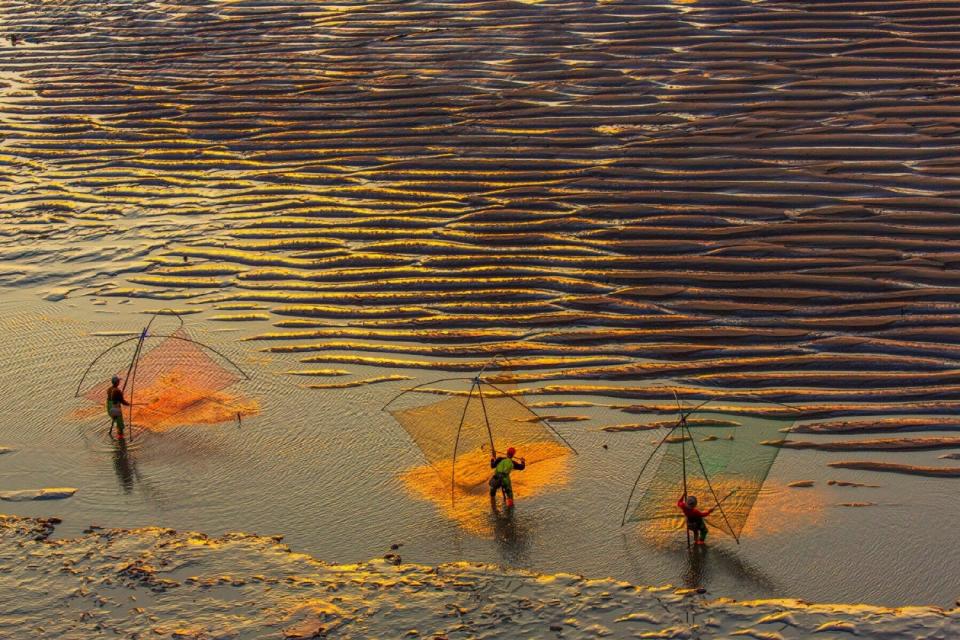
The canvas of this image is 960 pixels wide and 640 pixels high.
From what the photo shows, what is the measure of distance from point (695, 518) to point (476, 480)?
2.81 metres

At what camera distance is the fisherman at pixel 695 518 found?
13.2 m

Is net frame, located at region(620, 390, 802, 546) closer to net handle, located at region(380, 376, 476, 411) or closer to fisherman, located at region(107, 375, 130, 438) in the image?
net handle, located at region(380, 376, 476, 411)

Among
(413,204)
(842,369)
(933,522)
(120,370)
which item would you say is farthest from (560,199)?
(933,522)

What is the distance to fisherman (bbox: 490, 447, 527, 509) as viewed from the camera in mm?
14180

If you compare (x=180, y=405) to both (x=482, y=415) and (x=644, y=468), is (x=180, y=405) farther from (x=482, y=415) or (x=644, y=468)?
(x=644, y=468)


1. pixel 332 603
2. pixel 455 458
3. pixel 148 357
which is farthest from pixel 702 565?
pixel 148 357

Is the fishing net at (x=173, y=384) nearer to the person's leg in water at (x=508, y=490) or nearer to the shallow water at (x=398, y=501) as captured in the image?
the shallow water at (x=398, y=501)

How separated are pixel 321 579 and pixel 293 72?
1562 cm

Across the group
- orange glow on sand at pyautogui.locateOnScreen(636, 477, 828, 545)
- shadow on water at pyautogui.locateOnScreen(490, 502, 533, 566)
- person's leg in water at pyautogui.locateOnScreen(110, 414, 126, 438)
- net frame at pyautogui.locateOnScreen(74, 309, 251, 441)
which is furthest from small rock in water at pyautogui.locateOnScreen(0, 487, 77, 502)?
orange glow on sand at pyautogui.locateOnScreen(636, 477, 828, 545)

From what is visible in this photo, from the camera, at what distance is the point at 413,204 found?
21.6 m

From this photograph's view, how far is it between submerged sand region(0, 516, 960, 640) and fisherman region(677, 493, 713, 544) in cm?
91

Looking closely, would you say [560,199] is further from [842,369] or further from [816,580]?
[816,580]

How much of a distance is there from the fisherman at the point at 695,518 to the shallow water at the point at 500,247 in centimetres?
21

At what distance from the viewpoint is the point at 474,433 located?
15.3 meters
